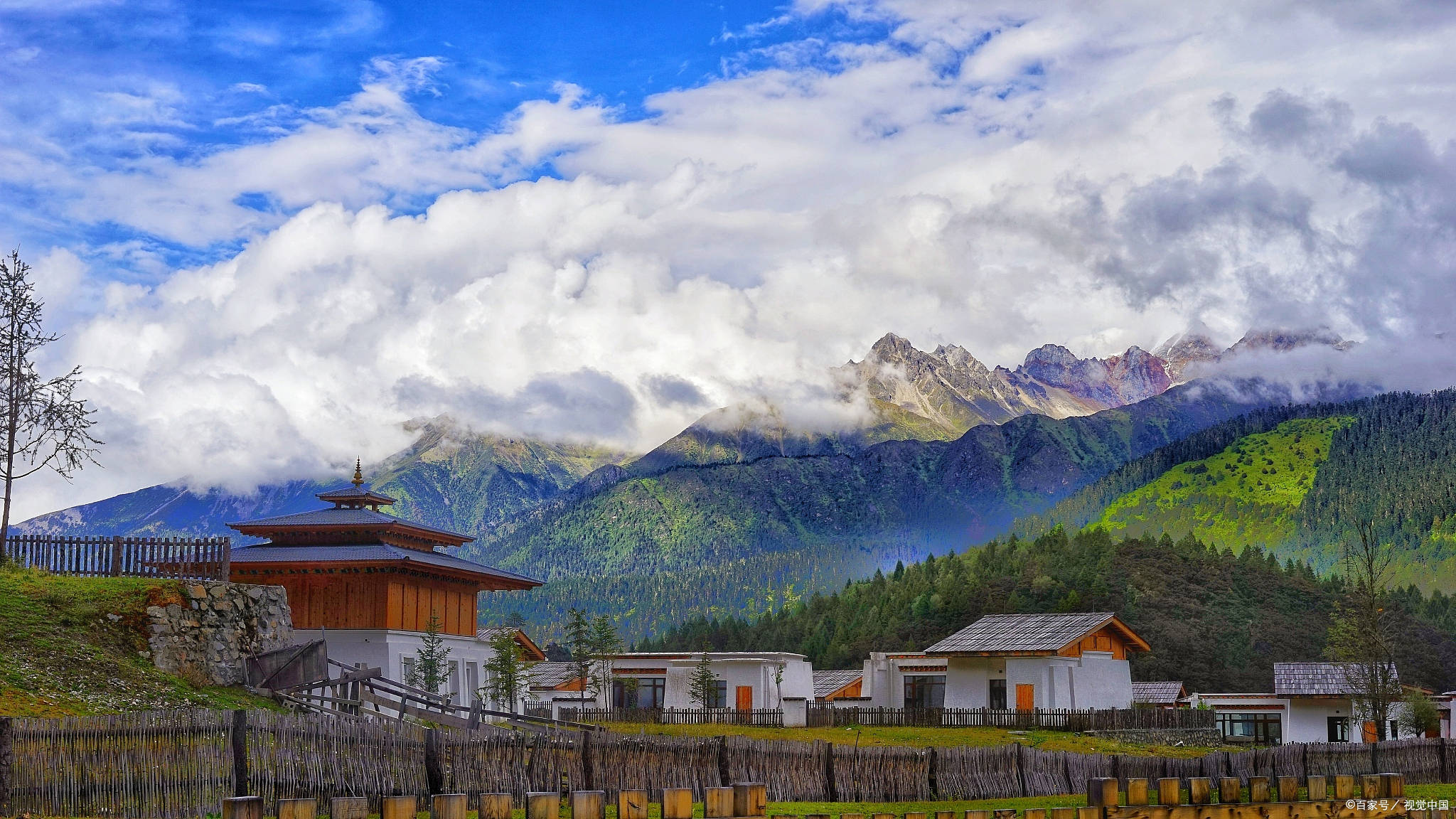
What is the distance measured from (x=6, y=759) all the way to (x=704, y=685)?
176 ft

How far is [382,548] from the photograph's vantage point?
174 feet

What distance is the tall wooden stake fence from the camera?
64.8ft

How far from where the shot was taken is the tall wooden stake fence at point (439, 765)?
778 inches

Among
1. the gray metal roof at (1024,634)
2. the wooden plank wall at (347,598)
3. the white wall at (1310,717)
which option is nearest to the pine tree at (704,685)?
the gray metal roof at (1024,634)

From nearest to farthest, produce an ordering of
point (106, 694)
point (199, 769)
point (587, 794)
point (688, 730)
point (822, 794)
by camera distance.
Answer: point (587, 794) < point (199, 769) < point (822, 794) < point (106, 694) < point (688, 730)

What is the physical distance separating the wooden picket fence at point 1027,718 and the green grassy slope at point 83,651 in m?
36.1

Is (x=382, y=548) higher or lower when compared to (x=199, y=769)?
higher

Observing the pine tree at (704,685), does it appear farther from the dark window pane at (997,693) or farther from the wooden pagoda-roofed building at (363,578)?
the wooden pagoda-roofed building at (363,578)

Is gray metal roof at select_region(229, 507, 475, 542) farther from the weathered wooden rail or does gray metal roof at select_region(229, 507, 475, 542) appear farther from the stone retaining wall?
the weathered wooden rail

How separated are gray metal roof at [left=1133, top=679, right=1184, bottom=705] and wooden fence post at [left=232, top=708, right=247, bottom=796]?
7344cm

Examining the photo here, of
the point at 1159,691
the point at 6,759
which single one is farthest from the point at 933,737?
the point at 6,759

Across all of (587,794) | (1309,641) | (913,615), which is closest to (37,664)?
(587,794)

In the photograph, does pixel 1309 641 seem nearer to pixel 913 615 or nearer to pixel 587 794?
pixel 913 615

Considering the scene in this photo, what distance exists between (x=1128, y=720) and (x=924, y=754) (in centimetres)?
3621
